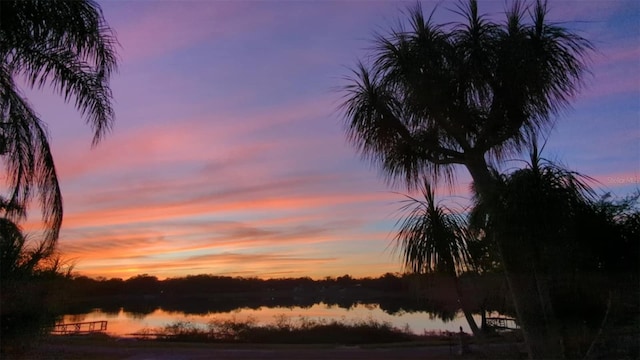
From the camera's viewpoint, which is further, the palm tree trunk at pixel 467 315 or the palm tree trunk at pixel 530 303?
the palm tree trunk at pixel 467 315

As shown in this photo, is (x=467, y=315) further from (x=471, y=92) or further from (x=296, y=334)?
(x=296, y=334)

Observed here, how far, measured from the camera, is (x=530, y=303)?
337 inches

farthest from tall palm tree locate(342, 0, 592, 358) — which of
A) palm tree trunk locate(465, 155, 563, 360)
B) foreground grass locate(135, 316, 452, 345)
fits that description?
foreground grass locate(135, 316, 452, 345)

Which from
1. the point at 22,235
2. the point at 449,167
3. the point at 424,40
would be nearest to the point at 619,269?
the point at 449,167

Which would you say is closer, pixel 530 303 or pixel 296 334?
pixel 530 303

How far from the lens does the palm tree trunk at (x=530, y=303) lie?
837cm

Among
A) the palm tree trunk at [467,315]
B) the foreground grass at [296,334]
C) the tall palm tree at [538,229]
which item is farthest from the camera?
the foreground grass at [296,334]

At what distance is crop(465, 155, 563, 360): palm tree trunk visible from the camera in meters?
8.37

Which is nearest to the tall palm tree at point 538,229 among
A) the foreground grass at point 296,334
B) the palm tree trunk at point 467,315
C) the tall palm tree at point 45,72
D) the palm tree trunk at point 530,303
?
the palm tree trunk at point 530,303

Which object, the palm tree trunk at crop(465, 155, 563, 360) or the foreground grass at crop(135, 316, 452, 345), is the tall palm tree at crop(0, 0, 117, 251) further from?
the foreground grass at crop(135, 316, 452, 345)

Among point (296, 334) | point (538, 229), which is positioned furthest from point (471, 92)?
point (296, 334)

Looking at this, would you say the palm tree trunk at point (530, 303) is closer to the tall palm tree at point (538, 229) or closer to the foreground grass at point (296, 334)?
the tall palm tree at point (538, 229)

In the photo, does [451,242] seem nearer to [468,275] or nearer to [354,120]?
[468,275]

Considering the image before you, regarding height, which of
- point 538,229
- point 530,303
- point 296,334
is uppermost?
point 538,229
